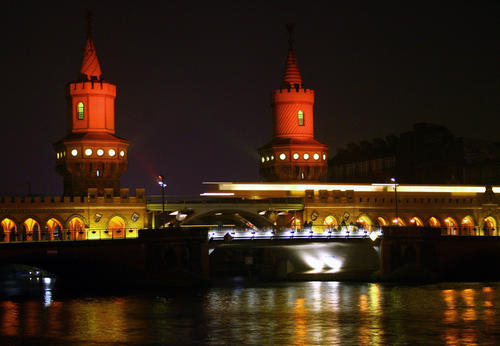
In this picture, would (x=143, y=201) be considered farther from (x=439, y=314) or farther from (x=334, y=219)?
(x=439, y=314)

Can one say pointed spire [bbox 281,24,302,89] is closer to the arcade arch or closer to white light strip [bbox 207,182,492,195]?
white light strip [bbox 207,182,492,195]

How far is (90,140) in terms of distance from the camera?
102 m

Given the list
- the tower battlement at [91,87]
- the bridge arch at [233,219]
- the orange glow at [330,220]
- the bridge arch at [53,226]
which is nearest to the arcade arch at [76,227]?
the bridge arch at [53,226]

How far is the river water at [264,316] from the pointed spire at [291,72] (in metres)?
41.2

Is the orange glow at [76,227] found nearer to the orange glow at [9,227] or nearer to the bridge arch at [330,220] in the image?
the orange glow at [9,227]

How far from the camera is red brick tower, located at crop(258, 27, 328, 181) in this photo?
11569 cm

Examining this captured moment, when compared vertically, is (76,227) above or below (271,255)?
above

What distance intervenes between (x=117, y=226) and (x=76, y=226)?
14.0 feet

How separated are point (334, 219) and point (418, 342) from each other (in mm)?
54850

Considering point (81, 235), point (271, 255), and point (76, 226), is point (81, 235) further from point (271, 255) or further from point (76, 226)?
point (271, 255)

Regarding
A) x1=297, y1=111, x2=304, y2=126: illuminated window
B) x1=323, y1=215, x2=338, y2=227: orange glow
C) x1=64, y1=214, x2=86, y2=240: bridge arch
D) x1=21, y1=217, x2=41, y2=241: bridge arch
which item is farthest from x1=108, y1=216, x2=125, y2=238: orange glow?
x1=297, y1=111, x2=304, y2=126: illuminated window

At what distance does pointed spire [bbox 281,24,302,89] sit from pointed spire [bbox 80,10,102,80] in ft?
82.0

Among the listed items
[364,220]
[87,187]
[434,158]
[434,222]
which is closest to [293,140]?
[364,220]

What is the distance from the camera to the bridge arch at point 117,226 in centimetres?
9684
